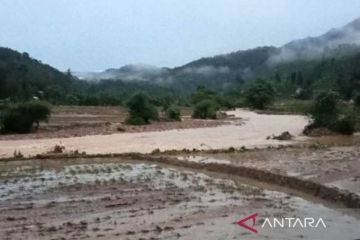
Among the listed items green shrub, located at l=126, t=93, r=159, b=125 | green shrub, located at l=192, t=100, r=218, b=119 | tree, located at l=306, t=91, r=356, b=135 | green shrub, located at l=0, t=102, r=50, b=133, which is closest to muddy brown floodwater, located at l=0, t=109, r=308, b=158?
tree, located at l=306, t=91, r=356, b=135

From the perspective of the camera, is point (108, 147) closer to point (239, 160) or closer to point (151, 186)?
point (239, 160)

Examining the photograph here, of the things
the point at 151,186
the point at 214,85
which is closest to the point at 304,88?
the point at 214,85

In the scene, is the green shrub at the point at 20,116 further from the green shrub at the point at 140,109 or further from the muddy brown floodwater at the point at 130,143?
the green shrub at the point at 140,109

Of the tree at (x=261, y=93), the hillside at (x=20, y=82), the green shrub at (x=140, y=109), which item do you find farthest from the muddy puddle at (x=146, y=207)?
the tree at (x=261, y=93)

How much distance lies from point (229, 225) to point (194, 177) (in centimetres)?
746

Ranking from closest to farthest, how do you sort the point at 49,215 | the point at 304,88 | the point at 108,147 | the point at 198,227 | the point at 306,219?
the point at 198,227, the point at 306,219, the point at 49,215, the point at 108,147, the point at 304,88

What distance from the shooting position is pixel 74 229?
368 inches

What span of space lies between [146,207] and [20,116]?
2964 centimetres

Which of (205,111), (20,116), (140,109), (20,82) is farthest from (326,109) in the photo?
(20,82)

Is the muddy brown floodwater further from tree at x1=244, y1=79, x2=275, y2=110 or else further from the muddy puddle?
tree at x1=244, y1=79, x2=275, y2=110

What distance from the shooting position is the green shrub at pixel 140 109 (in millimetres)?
47812

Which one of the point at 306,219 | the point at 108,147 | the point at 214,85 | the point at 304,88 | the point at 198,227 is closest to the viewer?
the point at 198,227

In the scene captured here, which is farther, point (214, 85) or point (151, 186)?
point (214, 85)

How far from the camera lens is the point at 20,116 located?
3872 centimetres
